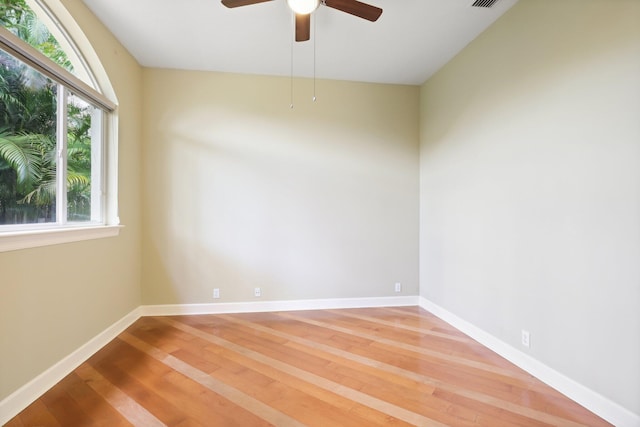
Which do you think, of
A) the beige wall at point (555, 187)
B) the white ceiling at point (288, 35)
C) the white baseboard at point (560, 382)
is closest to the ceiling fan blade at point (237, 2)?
the white ceiling at point (288, 35)

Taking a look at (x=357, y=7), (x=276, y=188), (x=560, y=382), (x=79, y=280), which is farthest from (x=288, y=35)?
(x=560, y=382)

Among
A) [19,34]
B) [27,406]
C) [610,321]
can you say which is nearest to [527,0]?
[610,321]

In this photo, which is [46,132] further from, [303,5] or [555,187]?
[555,187]

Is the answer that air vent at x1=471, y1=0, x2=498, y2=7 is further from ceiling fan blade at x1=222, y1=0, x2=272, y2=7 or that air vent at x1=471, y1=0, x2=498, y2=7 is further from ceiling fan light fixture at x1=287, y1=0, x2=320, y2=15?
ceiling fan blade at x1=222, y1=0, x2=272, y2=7

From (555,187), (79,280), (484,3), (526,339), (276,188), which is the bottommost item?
(526,339)

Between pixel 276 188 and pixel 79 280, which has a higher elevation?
pixel 276 188

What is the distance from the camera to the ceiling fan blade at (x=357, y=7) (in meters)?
1.97

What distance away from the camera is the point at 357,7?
6.59 ft

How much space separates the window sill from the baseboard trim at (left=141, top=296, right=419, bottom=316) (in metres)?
1.22

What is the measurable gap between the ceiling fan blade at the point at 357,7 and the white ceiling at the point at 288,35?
1.38ft

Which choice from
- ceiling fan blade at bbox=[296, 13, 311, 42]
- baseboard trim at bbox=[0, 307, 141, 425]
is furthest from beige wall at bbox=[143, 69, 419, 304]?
ceiling fan blade at bbox=[296, 13, 311, 42]

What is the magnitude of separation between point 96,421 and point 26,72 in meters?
2.23

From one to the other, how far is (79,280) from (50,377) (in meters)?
0.67

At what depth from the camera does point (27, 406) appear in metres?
1.81
